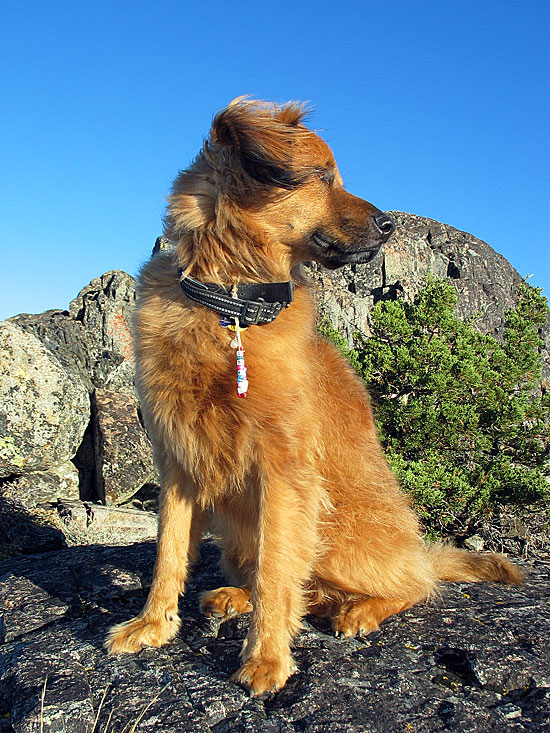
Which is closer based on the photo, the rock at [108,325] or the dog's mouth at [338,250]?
the dog's mouth at [338,250]

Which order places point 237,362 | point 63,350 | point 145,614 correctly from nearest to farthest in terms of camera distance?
point 237,362
point 145,614
point 63,350

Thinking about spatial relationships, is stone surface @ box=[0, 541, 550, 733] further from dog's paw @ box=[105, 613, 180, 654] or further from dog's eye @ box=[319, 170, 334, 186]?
dog's eye @ box=[319, 170, 334, 186]

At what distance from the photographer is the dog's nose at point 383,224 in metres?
3.35

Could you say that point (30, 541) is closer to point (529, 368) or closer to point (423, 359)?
point (423, 359)

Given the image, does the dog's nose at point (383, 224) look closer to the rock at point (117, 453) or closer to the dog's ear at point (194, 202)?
the dog's ear at point (194, 202)

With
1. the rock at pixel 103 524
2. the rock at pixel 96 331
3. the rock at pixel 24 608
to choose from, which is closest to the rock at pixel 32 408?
the rock at pixel 103 524

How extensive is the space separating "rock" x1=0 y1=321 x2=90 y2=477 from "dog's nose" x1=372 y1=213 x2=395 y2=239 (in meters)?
6.05

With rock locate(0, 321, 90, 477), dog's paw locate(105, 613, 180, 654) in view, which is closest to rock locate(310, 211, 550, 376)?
rock locate(0, 321, 90, 477)

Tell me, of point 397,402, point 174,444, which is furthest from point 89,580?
point 397,402

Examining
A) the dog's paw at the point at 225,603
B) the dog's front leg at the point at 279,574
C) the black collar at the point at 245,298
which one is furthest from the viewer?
the dog's paw at the point at 225,603

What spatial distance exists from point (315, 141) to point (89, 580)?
11.0ft

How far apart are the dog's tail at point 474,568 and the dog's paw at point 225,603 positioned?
4.47ft

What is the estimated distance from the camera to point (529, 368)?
722 centimetres

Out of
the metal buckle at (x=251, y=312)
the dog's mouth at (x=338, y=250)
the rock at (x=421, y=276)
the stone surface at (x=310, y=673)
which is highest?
the rock at (x=421, y=276)
